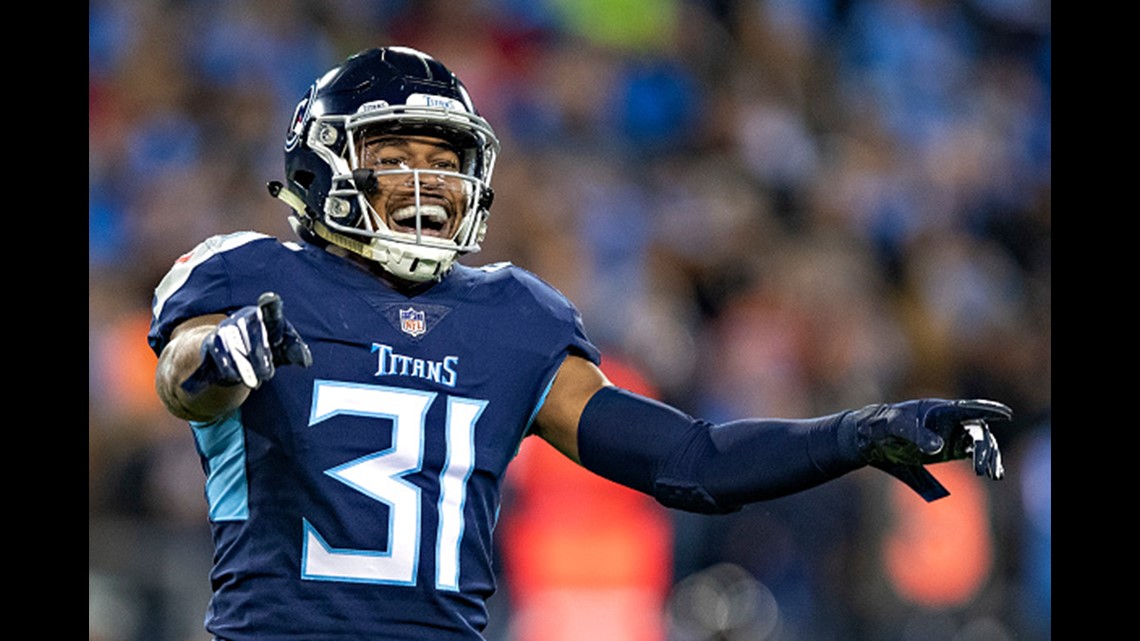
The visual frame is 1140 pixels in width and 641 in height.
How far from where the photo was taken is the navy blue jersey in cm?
260

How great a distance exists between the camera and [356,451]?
2672 mm

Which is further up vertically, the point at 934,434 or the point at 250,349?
the point at 250,349

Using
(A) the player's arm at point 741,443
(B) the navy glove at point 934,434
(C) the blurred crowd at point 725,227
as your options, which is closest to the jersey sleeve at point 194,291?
(A) the player's arm at point 741,443

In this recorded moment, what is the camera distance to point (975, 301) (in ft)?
22.2

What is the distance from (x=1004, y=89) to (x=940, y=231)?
1239 millimetres

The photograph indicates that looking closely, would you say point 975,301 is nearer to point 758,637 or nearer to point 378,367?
point 758,637

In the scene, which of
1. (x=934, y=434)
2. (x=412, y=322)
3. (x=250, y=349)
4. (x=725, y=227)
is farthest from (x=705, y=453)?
(x=725, y=227)

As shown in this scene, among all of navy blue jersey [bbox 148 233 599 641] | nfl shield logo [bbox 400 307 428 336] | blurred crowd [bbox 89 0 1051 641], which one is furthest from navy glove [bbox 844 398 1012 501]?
blurred crowd [bbox 89 0 1051 641]

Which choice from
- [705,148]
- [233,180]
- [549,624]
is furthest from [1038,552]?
[233,180]

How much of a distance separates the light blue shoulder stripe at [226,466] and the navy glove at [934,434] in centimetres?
98

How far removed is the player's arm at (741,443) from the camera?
100 inches

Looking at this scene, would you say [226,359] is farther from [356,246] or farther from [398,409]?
[356,246]

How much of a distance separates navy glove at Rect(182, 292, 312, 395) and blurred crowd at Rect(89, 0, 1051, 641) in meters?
2.50

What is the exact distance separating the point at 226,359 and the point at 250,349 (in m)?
0.04
